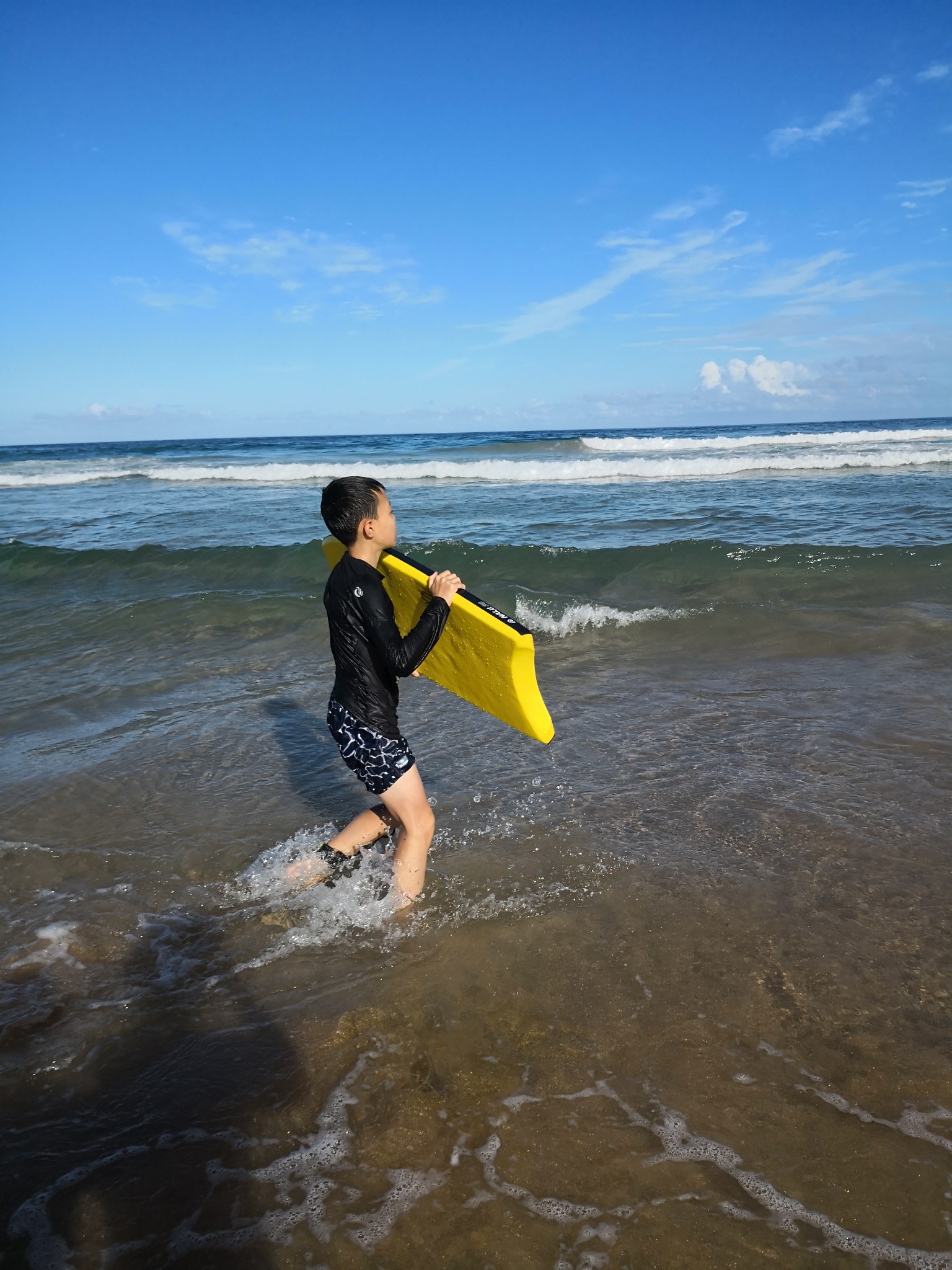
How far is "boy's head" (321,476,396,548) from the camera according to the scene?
340 centimetres

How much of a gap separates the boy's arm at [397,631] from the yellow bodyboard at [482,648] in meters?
0.23

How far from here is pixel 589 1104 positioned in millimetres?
2535

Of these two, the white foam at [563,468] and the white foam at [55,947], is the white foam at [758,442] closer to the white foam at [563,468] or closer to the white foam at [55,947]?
the white foam at [563,468]

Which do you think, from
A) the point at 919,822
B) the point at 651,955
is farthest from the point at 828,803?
the point at 651,955

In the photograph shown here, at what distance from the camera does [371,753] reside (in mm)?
3547

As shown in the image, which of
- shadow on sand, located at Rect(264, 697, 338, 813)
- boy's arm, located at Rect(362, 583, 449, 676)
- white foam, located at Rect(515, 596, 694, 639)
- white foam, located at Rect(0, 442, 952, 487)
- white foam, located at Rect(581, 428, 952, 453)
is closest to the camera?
boy's arm, located at Rect(362, 583, 449, 676)

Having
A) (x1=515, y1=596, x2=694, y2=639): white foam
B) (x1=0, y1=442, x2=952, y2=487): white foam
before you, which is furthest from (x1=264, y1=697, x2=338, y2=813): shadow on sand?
(x1=0, y1=442, x2=952, y2=487): white foam

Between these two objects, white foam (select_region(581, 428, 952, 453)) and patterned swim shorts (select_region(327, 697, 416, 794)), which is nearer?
patterned swim shorts (select_region(327, 697, 416, 794))

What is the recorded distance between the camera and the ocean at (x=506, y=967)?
2238 millimetres

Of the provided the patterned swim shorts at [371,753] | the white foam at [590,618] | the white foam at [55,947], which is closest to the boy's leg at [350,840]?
the patterned swim shorts at [371,753]

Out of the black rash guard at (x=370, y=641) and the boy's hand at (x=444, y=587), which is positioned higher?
the boy's hand at (x=444, y=587)

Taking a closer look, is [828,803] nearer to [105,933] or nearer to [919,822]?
[919,822]

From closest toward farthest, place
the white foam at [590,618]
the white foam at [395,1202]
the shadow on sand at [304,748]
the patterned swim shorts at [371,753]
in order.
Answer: the white foam at [395,1202] → the patterned swim shorts at [371,753] → the shadow on sand at [304,748] → the white foam at [590,618]

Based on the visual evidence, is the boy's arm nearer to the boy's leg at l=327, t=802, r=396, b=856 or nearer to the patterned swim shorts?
the patterned swim shorts
